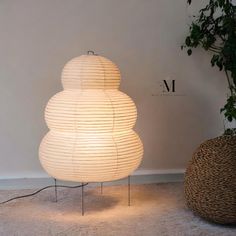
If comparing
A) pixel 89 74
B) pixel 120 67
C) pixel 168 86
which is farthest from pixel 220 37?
pixel 89 74

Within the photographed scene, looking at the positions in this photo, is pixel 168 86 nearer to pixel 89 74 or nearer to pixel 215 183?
pixel 89 74

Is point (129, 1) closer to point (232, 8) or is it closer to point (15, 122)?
point (232, 8)

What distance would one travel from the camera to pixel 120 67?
7.54 ft

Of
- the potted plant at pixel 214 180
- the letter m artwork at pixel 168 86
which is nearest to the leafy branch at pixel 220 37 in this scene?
the letter m artwork at pixel 168 86

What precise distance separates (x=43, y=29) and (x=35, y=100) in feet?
1.42

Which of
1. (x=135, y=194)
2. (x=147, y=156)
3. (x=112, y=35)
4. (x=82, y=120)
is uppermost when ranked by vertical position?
(x=112, y=35)

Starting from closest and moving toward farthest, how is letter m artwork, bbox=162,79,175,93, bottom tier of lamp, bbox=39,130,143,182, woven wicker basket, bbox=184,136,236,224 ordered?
woven wicker basket, bbox=184,136,236,224
bottom tier of lamp, bbox=39,130,143,182
letter m artwork, bbox=162,79,175,93

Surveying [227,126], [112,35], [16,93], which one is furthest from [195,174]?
[16,93]

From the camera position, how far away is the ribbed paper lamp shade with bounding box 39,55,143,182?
5.66 ft

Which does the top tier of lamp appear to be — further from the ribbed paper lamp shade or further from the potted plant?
the potted plant

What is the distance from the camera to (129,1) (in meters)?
2.26

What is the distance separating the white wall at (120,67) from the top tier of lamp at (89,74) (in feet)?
1.46

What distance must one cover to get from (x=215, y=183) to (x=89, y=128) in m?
0.63

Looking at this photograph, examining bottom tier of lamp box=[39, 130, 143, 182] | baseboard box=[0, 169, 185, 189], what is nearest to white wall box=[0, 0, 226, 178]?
baseboard box=[0, 169, 185, 189]
